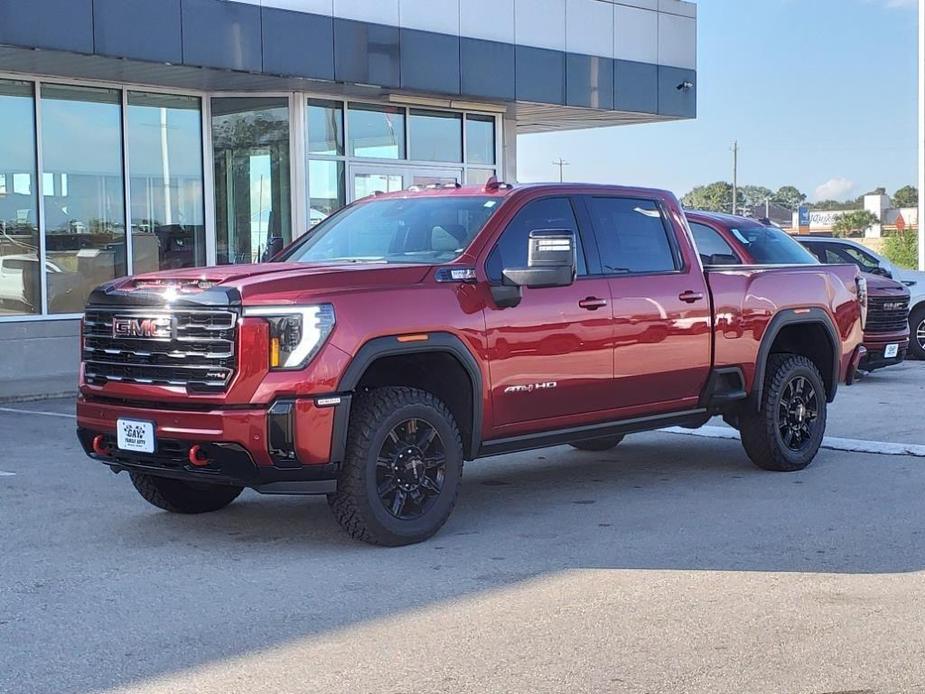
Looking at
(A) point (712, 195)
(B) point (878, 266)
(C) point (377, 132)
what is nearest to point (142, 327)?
(C) point (377, 132)

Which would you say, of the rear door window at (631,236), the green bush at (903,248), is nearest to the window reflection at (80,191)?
the rear door window at (631,236)

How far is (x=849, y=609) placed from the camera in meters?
5.56

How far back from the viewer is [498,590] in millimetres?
5871

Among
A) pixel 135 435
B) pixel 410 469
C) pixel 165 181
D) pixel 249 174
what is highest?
pixel 249 174

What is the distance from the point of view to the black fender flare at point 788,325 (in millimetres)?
8852

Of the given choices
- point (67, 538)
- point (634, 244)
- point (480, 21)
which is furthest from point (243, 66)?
point (67, 538)

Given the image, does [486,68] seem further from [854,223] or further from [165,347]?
[854,223]

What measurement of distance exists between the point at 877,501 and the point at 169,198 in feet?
35.6

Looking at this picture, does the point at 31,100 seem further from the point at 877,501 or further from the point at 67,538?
the point at 877,501

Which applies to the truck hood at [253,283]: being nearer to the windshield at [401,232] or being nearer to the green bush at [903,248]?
the windshield at [401,232]

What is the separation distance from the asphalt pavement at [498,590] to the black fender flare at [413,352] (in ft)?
2.03

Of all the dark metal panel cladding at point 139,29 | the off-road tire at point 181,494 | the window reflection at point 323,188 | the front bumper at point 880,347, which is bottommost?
the off-road tire at point 181,494

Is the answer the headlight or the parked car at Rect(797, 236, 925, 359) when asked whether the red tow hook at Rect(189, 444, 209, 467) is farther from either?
the parked car at Rect(797, 236, 925, 359)

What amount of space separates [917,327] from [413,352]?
13.3 m
